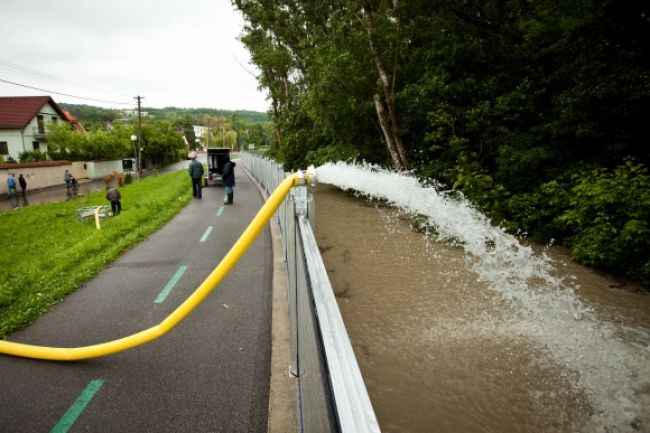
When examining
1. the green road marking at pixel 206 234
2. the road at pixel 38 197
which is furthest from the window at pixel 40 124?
the green road marking at pixel 206 234

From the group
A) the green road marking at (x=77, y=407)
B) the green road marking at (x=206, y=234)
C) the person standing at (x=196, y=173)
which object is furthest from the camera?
the person standing at (x=196, y=173)

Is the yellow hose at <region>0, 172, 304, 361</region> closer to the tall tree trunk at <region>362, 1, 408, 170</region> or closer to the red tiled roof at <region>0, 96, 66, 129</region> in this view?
the tall tree trunk at <region>362, 1, 408, 170</region>

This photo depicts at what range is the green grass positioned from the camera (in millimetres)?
5809

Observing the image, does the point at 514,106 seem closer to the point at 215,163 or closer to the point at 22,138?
the point at 215,163

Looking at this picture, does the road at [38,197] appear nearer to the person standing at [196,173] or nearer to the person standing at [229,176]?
the person standing at [196,173]

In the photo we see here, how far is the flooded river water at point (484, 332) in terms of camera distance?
12.4 ft

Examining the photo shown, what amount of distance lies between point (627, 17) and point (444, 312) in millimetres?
8888

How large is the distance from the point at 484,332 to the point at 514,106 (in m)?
8.96

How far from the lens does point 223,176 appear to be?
568 inches

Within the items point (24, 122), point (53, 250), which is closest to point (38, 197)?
point (53, 250)

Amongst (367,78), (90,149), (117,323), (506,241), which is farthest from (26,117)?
(506,241)

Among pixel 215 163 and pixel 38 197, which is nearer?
pixel 215 163

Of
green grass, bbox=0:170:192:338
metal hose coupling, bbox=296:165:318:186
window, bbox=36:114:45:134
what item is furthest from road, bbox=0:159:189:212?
metal hose coupling, bbox=296:165:318:186

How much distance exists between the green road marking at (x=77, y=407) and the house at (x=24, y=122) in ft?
149
